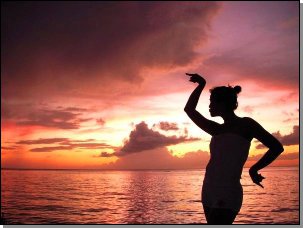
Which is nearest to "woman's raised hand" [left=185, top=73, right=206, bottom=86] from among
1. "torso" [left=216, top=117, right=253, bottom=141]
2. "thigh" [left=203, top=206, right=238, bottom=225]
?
"torso" [left=216, top=117, right=253, bottom=141]

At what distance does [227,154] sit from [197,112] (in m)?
0.31

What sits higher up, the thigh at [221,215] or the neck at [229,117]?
the neck at [229,117]

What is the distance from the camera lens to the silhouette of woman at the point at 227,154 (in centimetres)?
197

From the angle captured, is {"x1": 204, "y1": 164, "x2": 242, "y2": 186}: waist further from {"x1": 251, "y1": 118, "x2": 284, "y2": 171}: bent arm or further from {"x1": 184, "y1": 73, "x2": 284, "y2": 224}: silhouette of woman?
{"x1": 251, "y1": 118, "x2": 284, "y2": 171}: bent arm

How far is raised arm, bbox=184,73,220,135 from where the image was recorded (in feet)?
6.98

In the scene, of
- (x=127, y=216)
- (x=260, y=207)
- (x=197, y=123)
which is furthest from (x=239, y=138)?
(x=260, y=207)

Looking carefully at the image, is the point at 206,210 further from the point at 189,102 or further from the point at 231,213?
the point at 189,102

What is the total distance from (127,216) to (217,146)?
3457 cm

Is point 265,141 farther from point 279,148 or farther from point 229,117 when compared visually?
point 229,117

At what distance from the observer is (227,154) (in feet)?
6.64

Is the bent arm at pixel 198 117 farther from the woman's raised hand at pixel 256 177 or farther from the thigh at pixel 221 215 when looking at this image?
the thigh at pixel 221 215

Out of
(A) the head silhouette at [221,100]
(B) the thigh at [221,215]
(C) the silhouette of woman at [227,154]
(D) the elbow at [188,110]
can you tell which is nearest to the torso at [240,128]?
(C) the silhouette of woman at [227,154]

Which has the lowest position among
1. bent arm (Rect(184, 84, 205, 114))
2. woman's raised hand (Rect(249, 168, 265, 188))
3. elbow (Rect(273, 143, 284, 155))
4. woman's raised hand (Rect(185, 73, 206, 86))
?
woman's raised hand (Rect(249, 168, 265, 188))

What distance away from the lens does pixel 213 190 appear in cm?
200
